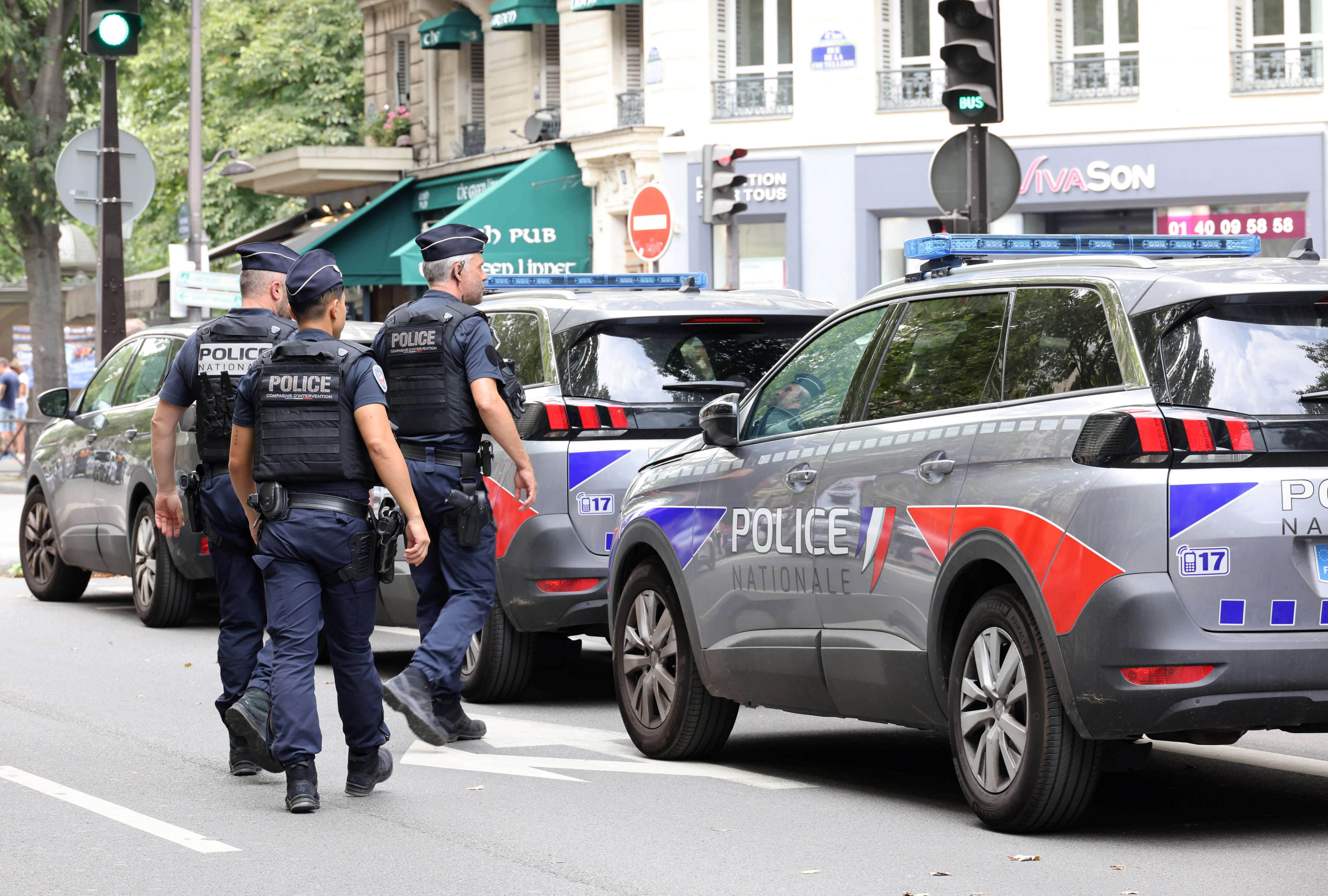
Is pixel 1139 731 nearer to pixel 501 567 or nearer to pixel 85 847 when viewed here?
pixel 85 847

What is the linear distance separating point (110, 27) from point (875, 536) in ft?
27.2

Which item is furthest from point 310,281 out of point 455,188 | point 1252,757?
point 455,188

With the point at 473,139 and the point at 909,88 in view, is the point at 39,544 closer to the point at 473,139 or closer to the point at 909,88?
the point at 909,88

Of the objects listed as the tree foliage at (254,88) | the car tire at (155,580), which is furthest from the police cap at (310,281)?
the tree foliage at (254,88)

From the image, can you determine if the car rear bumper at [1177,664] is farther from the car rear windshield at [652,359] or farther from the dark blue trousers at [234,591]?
the car rear windshield at [652,359]

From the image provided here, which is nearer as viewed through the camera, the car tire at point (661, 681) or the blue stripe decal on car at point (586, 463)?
the car tire at point (661, 681)

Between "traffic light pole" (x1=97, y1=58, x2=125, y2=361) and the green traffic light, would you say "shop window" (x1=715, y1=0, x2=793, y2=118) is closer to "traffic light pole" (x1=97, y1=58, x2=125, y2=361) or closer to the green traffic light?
"traffic light pole" (x1=97, y1=58, x2=125, y2=361)

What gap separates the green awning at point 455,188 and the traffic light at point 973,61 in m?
18.9

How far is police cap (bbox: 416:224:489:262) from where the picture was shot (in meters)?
8.20

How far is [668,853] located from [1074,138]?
20474 mm

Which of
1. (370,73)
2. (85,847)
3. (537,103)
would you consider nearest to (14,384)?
(370,73)

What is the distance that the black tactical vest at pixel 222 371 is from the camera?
308 inches

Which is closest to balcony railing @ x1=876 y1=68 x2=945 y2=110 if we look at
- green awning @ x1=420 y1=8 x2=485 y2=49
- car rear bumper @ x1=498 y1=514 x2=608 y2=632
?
green awning @ x1=420 y1=8 x2=485 y2=49

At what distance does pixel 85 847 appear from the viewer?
6180 mm
